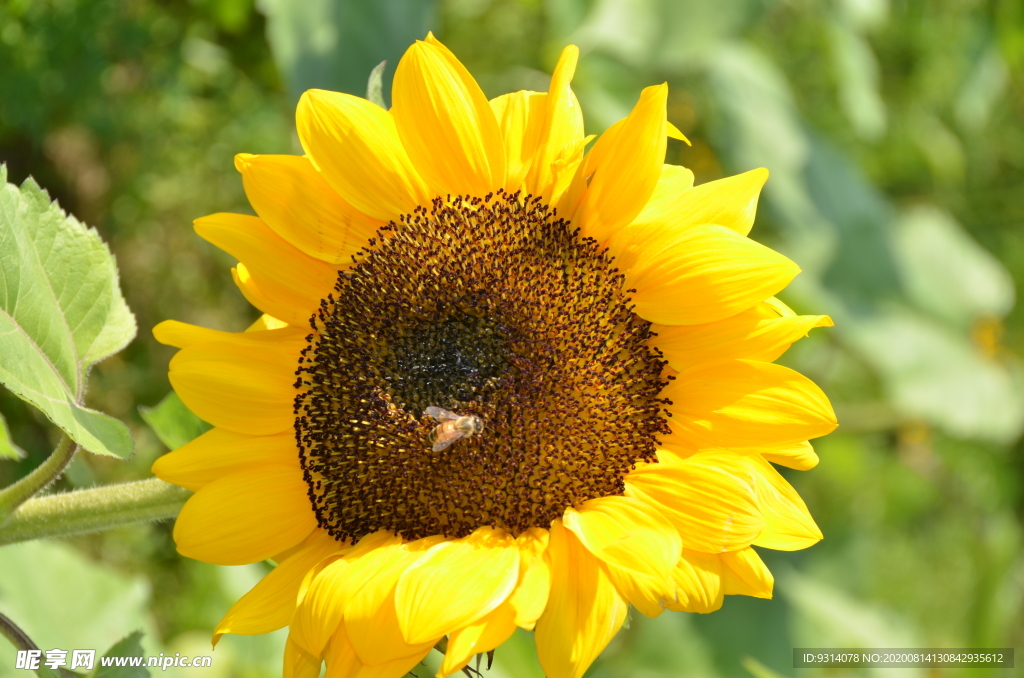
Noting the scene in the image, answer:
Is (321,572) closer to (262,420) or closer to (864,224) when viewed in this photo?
(262,420)

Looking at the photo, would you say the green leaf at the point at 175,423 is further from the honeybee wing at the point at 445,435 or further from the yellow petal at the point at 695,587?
the yellow petal at the point at 695,587

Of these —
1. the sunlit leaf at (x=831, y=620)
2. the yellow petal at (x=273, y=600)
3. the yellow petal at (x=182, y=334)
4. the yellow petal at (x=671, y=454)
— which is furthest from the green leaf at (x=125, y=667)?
the sunlit leaf at (x=831, y=620)

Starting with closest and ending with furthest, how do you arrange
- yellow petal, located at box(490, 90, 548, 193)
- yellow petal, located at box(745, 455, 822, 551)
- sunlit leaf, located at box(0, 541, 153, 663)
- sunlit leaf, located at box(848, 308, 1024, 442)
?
yellow petal, located at box(745, 455, 822, 551) → yellow petal, located at box(490, 90, 548, 193) → sunlit leaf, located at box(0, 541, 153, 663) → sunlit leaf, located at box(848, 308, 1024, 442)

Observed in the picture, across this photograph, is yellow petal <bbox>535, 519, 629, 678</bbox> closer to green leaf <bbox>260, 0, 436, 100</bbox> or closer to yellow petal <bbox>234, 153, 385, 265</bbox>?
yellow petal <bbox>234, 153, 385, 265</bbox>

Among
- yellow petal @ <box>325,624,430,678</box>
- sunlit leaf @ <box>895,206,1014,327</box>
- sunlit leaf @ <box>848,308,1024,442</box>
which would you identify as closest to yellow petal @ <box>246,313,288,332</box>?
yellow petal @ <box>325,624,430,678</box>

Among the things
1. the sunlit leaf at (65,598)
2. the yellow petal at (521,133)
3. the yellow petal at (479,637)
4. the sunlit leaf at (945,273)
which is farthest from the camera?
the sunlit leaf at (945,273)

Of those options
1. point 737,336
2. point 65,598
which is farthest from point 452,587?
point 65,598
